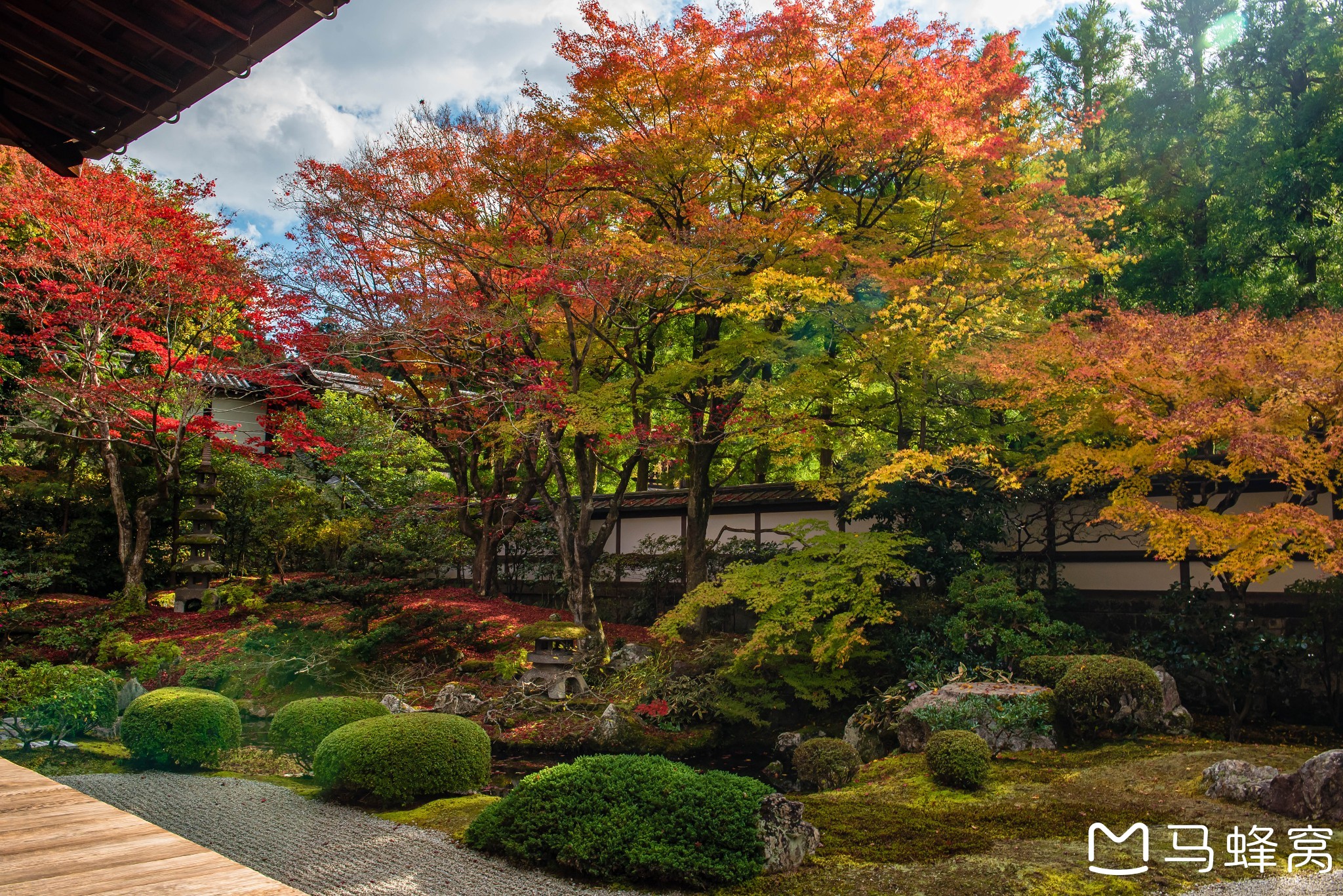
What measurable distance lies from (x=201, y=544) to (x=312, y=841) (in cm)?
1029

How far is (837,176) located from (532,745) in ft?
28.1

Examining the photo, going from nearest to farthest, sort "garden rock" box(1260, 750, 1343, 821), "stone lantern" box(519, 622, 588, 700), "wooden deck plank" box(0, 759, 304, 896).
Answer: "wooden deck plank" box(0, 759, 304, 896) < "garden rock" box(1260, 750, 1343, 821) < "stone lantern" box(519, 622, 588, 700)

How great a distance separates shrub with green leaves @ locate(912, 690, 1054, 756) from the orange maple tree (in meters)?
1.98

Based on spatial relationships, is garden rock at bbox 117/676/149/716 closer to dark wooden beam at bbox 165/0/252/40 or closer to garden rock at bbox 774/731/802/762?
garden rock at bbox 774/731/802/762

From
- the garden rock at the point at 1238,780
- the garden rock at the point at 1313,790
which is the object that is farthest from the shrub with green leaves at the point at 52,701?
the garden rock at the point at 1313,790

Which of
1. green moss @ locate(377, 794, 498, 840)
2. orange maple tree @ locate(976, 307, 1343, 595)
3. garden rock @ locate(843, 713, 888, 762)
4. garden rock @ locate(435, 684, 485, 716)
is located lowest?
garden rock @ locate(843, 713, 888, 762)

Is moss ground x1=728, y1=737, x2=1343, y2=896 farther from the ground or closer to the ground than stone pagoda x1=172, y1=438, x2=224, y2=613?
closer to the ground

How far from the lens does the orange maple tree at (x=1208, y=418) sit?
24.1 ft

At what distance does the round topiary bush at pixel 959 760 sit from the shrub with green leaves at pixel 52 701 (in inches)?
326

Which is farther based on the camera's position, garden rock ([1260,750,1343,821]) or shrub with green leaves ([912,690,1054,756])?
shrub with green leaves ([912,690,1054,756])

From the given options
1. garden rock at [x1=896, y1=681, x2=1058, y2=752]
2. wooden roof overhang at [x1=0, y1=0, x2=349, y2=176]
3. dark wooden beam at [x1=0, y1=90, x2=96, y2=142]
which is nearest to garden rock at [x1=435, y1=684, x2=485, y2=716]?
garden rock at [x1=896, y1=681, x2=1058, y2=752]

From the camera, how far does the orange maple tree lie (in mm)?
7344

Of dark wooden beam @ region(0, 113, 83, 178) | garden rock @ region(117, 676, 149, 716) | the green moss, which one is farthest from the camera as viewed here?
garden rock @ region(117, 676, 149, 716)

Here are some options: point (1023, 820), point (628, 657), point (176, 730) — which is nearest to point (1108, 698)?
point (1023, 820)
